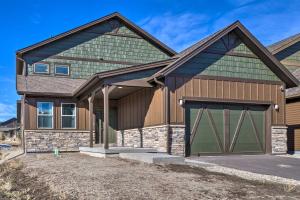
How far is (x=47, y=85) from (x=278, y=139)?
11911 mm

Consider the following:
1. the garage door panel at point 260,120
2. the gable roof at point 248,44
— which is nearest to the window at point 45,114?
the gable roof at point 248,44

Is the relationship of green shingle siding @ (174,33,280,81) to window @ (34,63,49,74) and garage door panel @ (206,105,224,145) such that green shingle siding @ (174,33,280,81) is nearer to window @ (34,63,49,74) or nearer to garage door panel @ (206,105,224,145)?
garage door panel @ (206,105,224,145)

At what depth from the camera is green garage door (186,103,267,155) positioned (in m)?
14.8

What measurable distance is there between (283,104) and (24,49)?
13606mm

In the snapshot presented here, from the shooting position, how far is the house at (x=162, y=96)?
14.5m

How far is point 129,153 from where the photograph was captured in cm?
1311

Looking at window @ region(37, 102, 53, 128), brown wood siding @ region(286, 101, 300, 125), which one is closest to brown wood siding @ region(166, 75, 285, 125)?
brown wood siding @ region(286, 101, 300, 125)

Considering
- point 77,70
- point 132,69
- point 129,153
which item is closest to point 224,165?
point 129,153

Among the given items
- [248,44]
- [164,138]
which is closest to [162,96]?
[164,138]

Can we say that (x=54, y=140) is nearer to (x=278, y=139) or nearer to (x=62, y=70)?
(x=62, y=70)

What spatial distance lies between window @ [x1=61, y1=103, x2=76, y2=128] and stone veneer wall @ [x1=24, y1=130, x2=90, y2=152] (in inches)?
15.4

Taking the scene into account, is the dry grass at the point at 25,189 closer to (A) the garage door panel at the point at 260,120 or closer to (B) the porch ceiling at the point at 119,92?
(B) the porch ceiling at the point at 119,92

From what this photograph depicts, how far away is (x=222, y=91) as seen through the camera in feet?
50.4

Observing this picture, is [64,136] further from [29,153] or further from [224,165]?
[224,165]
